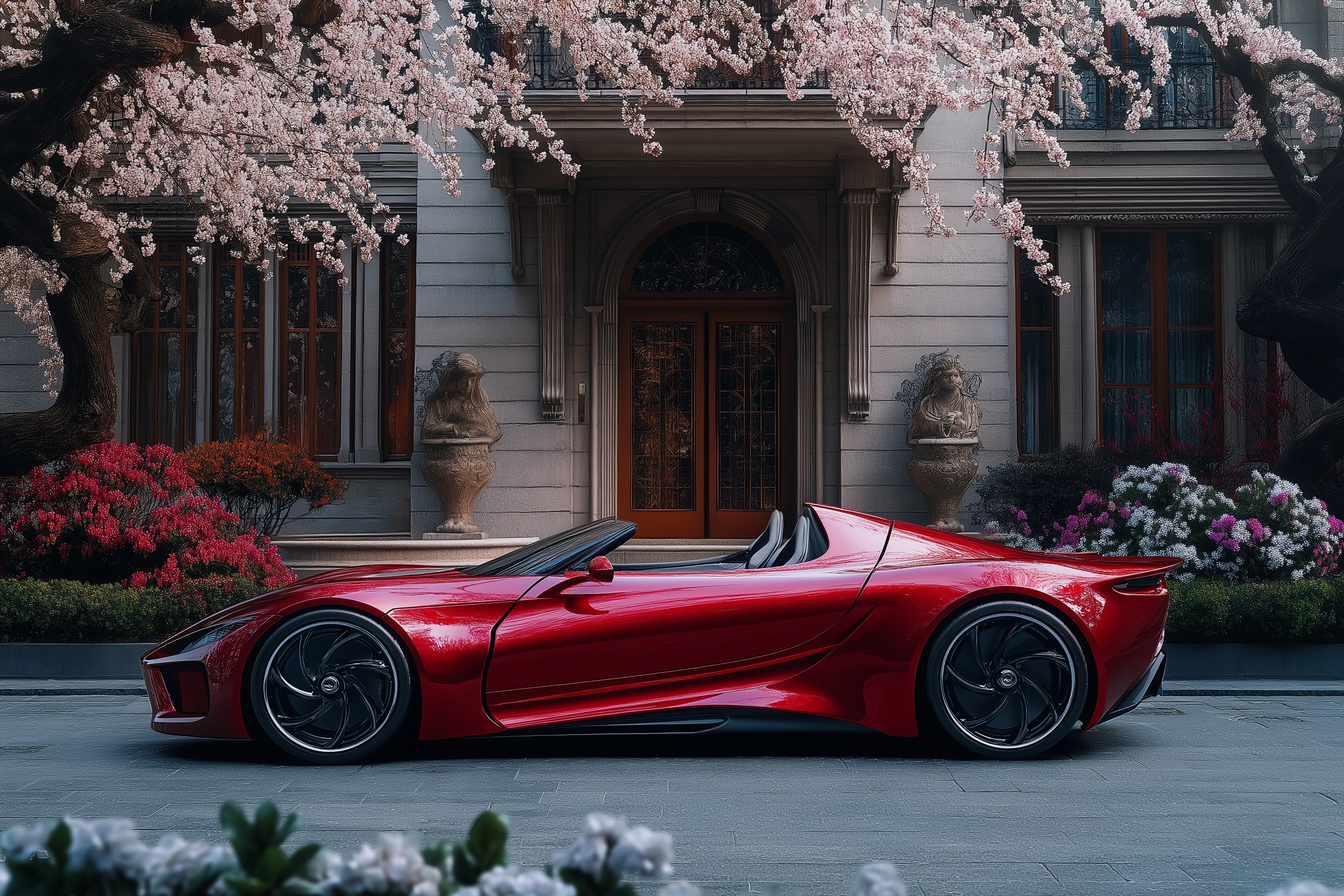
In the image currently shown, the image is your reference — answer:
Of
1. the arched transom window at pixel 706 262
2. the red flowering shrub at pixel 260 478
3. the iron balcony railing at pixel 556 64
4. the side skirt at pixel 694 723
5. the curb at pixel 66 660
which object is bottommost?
the curb at pixel 66 660

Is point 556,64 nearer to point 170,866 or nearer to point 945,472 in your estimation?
point 945,472

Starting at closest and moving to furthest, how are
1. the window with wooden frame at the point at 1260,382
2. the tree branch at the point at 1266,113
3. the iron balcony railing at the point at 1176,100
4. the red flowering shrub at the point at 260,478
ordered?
the tree branch at the point at 1266,113
the red flowering shrub at the point at 260,478
the window with wooden frame at the point at 1260,382
the iron balcony railing at the point at 1176,100

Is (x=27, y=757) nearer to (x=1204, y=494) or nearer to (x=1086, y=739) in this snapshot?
(x=1086, y=739)

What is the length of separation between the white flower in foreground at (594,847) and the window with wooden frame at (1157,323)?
14507 mm

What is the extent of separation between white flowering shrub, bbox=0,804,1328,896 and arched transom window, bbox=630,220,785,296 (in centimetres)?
1336

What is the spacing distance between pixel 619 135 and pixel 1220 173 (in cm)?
734

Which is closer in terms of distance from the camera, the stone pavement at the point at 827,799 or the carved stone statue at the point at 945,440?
the stone pavement at the point at 827,799

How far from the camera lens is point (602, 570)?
541 centimetres

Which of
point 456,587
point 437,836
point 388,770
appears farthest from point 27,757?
point 437,836

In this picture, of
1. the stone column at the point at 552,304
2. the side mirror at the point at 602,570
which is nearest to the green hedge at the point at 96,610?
the side mirror at the point at 602,570

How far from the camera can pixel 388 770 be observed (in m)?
5.34

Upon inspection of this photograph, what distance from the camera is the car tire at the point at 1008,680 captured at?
5520mm

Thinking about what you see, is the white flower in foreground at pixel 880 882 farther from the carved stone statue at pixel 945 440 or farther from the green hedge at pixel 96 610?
the carved stone statue at pixel 945 440

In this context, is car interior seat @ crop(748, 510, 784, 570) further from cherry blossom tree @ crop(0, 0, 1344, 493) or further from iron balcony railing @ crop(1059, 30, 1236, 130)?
iron balcony railing @ crop(1059, 30, 1236, 130)
